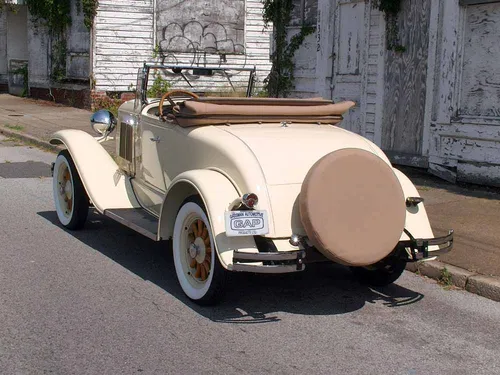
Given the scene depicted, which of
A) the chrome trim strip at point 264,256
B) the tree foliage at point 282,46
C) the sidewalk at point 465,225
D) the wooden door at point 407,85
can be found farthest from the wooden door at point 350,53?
the chrome trim strip at point 264,256

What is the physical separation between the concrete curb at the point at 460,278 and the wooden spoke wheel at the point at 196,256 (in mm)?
2045

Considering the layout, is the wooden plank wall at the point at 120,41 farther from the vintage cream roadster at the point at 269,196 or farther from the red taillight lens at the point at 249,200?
the red taillight lens at the point at 249,200

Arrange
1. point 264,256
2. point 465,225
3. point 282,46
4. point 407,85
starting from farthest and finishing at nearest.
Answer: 1. point 282,46
2. point 407,85
3. point 465,225
4. point 264,256

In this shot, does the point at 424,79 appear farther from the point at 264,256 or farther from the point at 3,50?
the point at 3,50

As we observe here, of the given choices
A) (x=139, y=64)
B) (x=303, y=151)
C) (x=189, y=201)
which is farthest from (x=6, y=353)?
(x=139, y=64)

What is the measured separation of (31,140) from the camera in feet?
46.6

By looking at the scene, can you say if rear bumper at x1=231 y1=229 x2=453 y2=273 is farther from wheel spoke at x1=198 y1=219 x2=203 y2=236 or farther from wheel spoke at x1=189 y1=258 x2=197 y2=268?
wheel spoke at x1=189 y1=258 x2=197 y2=268

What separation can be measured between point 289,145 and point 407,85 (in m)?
5.95

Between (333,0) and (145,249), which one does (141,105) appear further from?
(333,0)

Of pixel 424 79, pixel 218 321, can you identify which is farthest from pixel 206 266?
pixel 424 79

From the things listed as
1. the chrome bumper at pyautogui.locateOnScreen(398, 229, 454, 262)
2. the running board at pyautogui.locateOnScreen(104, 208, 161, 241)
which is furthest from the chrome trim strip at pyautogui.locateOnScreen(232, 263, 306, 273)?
the running board at pyautogui.locateOnScreen(104, 208, 161, 241)

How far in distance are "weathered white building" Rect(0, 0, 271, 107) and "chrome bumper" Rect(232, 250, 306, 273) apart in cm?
1405

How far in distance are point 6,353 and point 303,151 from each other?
2.39m

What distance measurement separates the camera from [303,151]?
555 cm
